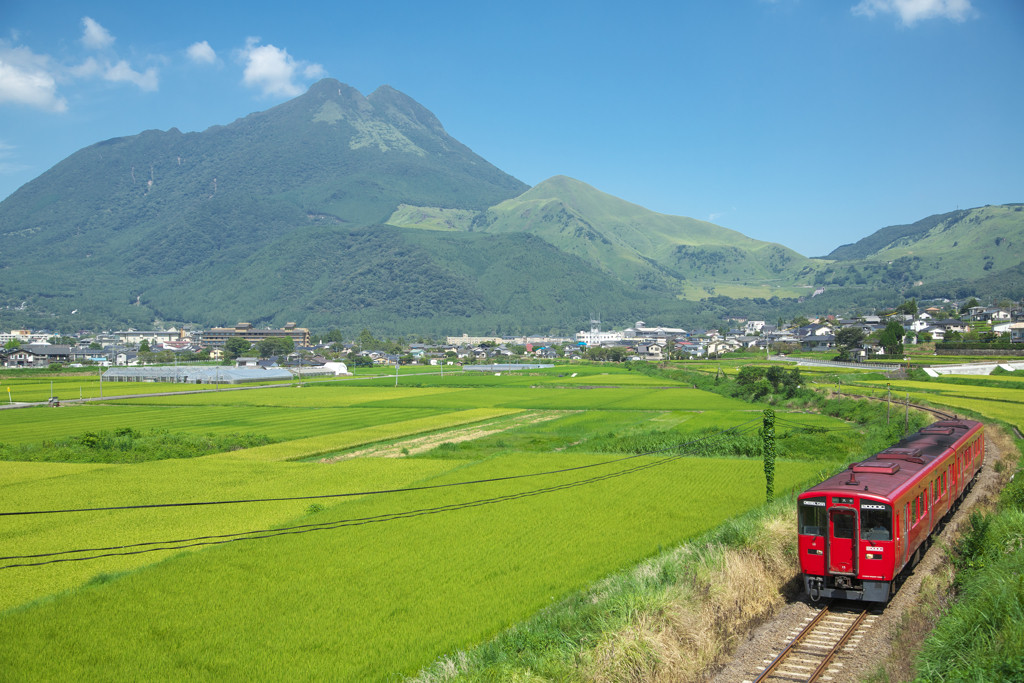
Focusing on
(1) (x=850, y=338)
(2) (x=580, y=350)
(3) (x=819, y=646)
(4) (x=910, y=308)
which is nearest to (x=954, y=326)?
(1) (x=850, y=338)

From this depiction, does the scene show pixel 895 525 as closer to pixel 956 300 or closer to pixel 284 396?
pixel 284 396

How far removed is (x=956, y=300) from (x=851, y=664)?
221 meters

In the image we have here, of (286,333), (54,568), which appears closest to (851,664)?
(54,568)

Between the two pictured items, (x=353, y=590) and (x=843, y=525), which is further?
(x=353, y=590)

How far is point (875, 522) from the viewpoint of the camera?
1269 centimetres

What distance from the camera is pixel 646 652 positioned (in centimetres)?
1027

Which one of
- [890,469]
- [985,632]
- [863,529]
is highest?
[890,469]

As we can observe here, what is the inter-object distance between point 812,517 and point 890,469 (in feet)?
7.67

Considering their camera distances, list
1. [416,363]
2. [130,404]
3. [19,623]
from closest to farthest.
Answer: [19,623], [130,404], [416,363]

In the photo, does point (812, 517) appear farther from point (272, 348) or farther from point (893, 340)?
point (272, 348)

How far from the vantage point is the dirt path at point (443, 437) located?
31711mm

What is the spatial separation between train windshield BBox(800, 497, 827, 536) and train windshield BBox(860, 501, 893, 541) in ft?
2.15

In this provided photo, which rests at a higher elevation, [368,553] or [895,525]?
[895,525]

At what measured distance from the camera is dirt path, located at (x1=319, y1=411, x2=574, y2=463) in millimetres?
31711
